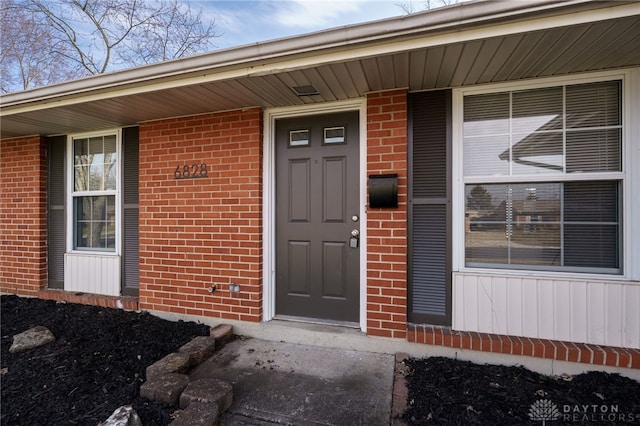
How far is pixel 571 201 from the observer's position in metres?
2.35

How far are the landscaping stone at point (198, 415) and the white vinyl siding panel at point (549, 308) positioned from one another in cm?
197

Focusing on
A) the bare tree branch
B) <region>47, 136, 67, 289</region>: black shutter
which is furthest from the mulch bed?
the bare tree branch

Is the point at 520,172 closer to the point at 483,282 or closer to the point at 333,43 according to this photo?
the point at 483,282

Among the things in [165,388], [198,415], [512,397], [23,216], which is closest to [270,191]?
[165,388]

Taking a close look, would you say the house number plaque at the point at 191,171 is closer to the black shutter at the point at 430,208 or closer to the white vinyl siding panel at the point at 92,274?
the white vinyl siding panel at the point at 92,274

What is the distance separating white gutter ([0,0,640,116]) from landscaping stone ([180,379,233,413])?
2.26 metres

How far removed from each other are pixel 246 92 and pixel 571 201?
2.86 meters

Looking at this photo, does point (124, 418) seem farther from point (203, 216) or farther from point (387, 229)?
point (387, 229)

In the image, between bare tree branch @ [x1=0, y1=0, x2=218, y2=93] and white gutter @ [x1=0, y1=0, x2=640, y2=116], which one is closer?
white gutter @ [x1=0, y1=0, x2=640, y2=116]

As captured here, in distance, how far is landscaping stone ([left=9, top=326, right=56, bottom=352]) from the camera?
2.62 metres

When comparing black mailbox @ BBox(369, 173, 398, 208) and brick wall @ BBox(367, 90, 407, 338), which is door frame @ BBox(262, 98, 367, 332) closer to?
brick wall @ BBox(367, 90, 407, 338)

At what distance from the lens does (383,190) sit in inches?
101

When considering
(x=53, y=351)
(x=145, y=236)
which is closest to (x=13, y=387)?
(x=53, y=351)

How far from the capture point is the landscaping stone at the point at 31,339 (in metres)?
2.62
